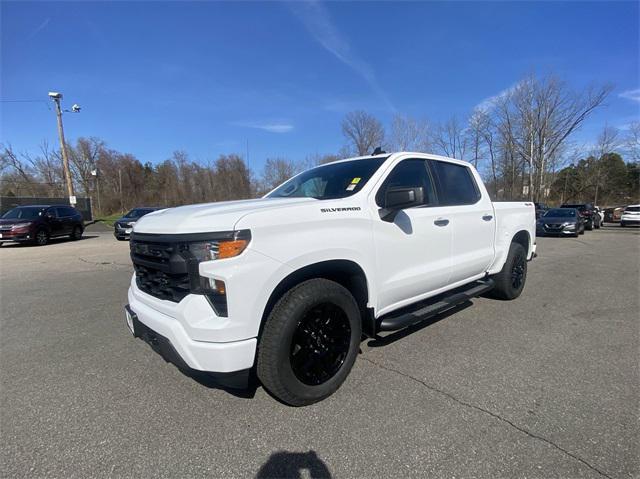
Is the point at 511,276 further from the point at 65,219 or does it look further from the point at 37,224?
the point at 65,219

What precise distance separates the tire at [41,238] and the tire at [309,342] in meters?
16.6

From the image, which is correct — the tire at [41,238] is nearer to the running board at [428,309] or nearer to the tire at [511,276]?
the running board at [428,309]

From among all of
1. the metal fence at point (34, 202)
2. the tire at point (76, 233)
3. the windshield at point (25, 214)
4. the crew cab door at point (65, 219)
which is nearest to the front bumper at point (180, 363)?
the windshield at point (25, 214)

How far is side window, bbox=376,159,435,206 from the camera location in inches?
128

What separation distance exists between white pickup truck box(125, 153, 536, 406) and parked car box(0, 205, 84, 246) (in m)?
15.0

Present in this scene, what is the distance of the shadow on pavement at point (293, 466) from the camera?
202 centimetres

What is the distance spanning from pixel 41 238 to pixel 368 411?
56.6 feet

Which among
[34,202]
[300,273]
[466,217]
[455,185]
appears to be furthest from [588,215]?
[34,202]

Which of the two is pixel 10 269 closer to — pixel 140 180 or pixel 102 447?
pixel 102 447

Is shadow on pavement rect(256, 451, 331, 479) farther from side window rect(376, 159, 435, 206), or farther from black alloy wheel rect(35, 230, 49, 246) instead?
black alloy wheel rect(35, 230, 49, 246)

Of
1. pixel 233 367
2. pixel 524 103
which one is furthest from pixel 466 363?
pixel 524 103

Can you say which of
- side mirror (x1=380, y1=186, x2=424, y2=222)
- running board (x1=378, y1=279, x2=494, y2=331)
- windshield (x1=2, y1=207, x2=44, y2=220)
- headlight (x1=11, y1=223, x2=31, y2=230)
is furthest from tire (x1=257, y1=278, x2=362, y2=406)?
windshield (x1=2, y1=207, x2=44, y2=220)

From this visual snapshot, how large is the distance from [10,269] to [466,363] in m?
10.8

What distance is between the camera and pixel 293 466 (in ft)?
6.84
